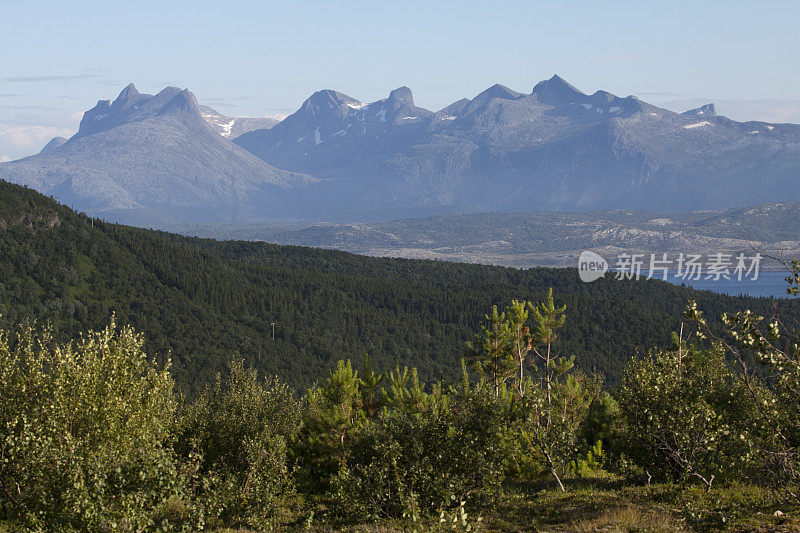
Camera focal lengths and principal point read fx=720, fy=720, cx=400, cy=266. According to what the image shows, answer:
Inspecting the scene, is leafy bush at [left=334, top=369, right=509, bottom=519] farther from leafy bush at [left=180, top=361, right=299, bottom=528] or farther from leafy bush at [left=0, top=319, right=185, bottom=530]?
leafy bush at [left=0, top=319, right=185, bottom=530]

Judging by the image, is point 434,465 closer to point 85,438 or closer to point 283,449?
point 283,449

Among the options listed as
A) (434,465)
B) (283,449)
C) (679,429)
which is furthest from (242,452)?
(679,429)

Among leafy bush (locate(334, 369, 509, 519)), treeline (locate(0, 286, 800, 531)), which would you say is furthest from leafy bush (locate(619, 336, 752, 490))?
leafy bush (locate(334, 369, 509, 519))

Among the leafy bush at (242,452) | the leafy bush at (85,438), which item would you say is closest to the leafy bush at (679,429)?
the leafy bush at (242,452)

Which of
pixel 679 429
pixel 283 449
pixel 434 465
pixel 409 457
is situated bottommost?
pixel 283 449

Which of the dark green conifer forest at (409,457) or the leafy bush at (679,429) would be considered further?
the leafy bush at (679,429)

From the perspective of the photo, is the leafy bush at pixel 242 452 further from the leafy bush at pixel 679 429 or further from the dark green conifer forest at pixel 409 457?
the leafy bush at pixel 679 429

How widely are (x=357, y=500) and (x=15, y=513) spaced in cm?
1357

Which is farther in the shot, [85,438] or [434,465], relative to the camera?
[434,465]

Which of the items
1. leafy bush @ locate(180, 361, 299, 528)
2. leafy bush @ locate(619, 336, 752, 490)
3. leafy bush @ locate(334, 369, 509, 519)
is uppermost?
leafy bush @ locate(619, 336, 752, 490)

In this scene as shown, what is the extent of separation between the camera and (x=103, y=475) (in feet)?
82.2

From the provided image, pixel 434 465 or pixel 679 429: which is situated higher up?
pixel 679 429

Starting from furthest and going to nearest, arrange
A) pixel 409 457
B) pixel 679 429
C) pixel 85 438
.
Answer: pixel 409 457 < pixel 85 438 < pixel 679 429

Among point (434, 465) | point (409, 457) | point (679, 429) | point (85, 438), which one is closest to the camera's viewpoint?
point (679, 429)
